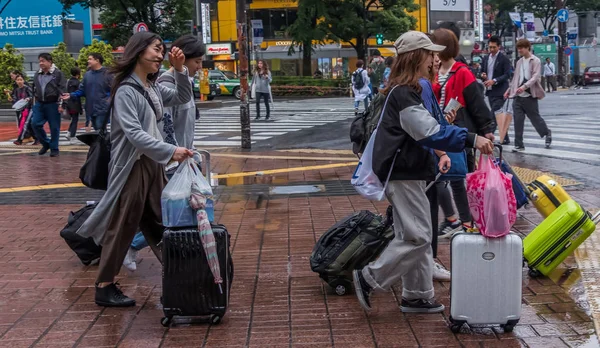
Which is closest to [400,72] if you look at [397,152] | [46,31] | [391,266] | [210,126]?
[397,152]

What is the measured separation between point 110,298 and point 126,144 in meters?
1.00

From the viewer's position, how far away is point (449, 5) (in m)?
67.1

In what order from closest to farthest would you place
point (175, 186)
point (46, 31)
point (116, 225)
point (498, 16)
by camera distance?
point (175, 186) < point (116, 225) < point (46, 31) < point (498, 16)

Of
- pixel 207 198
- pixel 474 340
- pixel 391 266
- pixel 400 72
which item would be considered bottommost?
pixel 474 340

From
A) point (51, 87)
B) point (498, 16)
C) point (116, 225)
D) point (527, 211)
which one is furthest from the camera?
point (498, 16)

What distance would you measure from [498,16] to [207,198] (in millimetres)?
78358

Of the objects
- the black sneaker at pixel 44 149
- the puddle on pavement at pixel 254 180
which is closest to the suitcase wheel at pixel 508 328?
the puddle on pavement at pixel 254 180

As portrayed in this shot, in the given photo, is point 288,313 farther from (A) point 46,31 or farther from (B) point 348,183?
(A) point 46,31

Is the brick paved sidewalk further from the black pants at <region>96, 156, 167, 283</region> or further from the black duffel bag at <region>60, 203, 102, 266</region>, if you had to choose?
the black pants at <region>96, 156, 167, 283</region>

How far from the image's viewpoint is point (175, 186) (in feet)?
16.8

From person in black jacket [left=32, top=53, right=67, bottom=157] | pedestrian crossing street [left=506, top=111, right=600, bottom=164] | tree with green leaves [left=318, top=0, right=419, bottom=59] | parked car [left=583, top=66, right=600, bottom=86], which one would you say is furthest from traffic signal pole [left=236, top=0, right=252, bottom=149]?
parked car [left=583, top=66, right=600, bottom=86]

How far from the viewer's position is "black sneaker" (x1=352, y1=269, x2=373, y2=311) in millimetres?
5234

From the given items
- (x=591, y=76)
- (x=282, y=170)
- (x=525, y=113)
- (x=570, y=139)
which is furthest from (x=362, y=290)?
(x=591, y=76)

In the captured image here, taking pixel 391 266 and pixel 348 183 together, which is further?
pixel 348 183
